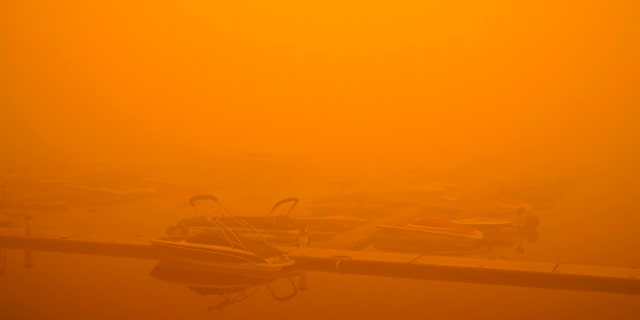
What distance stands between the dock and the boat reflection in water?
257mm

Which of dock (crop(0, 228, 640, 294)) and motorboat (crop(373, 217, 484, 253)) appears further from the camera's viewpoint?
motorboat (crop(373, 217, 484, 253))

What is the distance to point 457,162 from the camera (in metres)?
21.8

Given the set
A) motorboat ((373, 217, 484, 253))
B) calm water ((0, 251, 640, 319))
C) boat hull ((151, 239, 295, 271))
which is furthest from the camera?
motorboat ((373, 217, 484, 253))

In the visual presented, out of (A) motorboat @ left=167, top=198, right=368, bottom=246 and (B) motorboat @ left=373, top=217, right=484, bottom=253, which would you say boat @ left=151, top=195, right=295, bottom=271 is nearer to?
(A) motorboat @ left=167, top=198, right=368, bottom=246

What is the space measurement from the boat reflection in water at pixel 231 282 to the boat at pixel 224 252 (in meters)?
0.08

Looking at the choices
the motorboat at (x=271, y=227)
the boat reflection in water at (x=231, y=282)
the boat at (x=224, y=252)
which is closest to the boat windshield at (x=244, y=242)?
the boat at (x=224, y=252)

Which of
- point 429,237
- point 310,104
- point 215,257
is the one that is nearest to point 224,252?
point 215,257

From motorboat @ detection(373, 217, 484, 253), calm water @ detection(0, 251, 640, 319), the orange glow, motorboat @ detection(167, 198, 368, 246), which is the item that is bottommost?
calm water @ detection(0, 251, 640, 319)

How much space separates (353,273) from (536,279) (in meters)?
1.73

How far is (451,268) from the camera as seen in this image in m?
7.32

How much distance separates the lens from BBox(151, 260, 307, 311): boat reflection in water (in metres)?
7.46

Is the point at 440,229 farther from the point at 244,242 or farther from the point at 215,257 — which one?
the point at 215,257

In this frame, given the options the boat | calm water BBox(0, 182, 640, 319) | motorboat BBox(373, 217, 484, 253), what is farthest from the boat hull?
motorboat BBox(373, 217, 484, 253)

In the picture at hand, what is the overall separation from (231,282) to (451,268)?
2.15 metres
